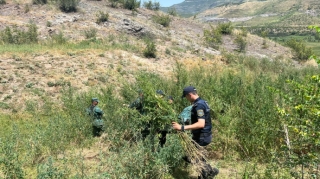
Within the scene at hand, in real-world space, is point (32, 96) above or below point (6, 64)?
below

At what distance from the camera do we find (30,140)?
514 cm

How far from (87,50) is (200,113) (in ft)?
39.8

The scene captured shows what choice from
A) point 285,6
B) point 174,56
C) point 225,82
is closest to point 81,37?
point 174,56

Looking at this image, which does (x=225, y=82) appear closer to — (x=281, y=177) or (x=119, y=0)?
(x=281, y=177)

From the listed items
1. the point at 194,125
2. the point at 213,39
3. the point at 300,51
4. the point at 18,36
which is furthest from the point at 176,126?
the point at 300,51

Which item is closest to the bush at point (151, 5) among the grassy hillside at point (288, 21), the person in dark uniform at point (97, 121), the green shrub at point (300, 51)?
the green shrub at point (300, 51)

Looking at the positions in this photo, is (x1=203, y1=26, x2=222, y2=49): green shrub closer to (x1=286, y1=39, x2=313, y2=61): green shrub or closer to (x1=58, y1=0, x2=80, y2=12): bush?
(x1=286, y1=39, x2=313, y2=61): green shrub

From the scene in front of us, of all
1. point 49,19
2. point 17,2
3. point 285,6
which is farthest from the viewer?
point 285,6

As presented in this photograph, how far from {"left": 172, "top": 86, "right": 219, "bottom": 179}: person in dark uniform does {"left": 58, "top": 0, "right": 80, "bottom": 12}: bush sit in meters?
22.2

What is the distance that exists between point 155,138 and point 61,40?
14.5 metres

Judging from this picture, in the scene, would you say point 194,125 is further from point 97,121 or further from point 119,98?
point 119,98

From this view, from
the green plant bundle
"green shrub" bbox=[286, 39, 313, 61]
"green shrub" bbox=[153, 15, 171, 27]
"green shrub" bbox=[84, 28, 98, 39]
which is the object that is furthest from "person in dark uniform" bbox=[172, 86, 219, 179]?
"green shrub" bbox=[286, 39, 313, 61]

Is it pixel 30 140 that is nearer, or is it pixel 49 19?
pixel 30 140

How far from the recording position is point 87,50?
15.0 metres
